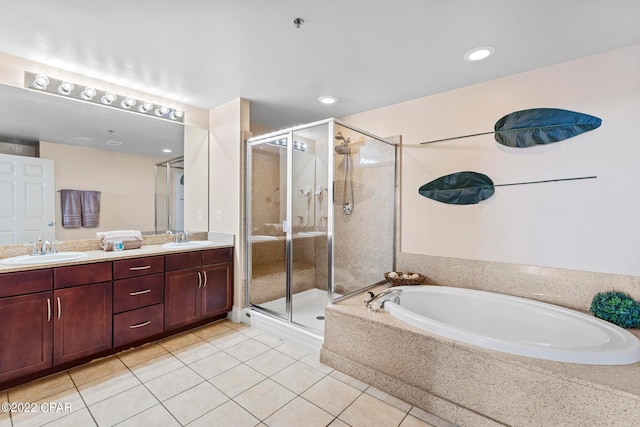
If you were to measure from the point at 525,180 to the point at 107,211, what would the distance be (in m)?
3.65

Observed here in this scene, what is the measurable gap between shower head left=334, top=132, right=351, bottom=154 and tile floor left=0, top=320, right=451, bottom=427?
184 cm

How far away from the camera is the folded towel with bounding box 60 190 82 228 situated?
7.77ft

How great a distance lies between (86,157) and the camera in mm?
2494

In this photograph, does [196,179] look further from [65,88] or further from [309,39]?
[309,39]

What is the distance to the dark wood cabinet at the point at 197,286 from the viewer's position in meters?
2.60

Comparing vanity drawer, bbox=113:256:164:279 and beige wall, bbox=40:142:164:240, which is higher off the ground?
beige wall, bbox=40:142:164:240

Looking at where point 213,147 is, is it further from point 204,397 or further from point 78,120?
point 204,397

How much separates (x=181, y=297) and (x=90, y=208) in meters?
1.13

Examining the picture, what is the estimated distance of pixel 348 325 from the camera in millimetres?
2113

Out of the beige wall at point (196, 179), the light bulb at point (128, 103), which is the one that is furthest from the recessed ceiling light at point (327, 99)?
the light bulb at point (128, 103)

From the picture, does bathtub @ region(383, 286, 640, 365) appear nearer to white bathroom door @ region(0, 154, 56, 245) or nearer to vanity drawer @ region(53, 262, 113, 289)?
vanity drawer @ region(53, 262, 113, 289)

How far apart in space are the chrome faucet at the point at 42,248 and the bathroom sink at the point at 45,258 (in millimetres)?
54

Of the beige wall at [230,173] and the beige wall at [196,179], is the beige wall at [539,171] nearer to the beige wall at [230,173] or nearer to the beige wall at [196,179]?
the beige wall at [230,173]

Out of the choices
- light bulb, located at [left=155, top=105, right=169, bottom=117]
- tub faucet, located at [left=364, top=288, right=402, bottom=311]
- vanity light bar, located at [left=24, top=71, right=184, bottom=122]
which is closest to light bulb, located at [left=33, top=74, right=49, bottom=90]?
vanity light bar, located at [left=24, top=71, right=184, bottom=122]
